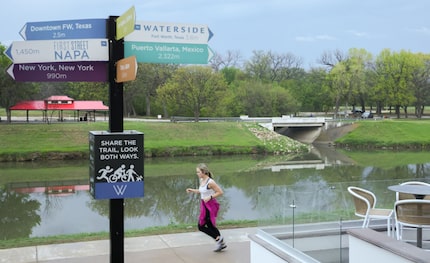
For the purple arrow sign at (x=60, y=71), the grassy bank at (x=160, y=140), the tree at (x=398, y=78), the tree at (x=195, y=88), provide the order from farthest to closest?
the tree at (x=398, y=78) → the tree at (x=195, y=88) → the grassy bank at (x=160, y=140) → the purple arrow sign at (x=60, y=71)

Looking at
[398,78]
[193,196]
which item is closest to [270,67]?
[398,78]

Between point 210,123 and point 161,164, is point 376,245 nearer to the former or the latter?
point 161,164

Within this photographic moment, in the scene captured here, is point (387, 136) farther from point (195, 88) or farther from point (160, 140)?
point (160, 140)

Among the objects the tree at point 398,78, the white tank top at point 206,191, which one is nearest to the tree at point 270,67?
the tree at point 398,78

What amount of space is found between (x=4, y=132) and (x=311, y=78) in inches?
2021

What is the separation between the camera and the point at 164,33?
19.3 feet

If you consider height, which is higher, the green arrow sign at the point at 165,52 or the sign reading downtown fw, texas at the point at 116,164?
the green arrow sign at the point at 165,52

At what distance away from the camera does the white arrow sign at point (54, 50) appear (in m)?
5.77

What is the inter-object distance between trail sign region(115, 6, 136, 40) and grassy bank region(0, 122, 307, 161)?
31410mm

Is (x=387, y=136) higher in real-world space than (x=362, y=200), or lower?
lower

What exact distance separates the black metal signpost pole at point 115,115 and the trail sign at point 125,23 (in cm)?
11

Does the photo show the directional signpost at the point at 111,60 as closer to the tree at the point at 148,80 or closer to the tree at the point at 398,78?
the tree at the point at 148,80

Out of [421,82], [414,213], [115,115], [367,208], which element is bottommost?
[367,208]

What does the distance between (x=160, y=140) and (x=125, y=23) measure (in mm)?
35876
